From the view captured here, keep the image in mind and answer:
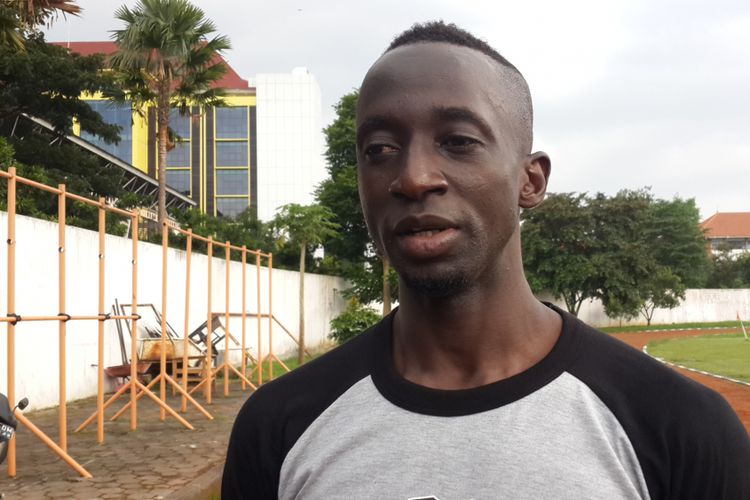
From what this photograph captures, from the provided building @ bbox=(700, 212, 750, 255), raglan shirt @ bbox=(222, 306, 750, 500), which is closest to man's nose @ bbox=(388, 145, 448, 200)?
raglan shirt @ bbox=(222, 306, 750, 500)

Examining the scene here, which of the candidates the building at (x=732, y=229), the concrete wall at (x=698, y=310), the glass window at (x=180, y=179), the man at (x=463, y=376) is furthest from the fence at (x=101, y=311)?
the building at (x=732, y=229)

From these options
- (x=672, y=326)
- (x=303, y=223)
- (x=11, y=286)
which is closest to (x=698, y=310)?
(x=672, y=326)

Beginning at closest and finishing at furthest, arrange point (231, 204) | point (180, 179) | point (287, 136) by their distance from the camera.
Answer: point (287, 136), point (180, 179), point (231, 204)

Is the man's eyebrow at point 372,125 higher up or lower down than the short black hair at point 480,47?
lower down

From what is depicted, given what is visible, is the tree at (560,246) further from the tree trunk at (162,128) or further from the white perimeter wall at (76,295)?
the white perimeter wall at (76,295)

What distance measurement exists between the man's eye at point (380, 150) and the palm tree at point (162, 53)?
20.0 meters

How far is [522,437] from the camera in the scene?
1427mm

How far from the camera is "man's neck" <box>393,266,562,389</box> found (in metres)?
1.60

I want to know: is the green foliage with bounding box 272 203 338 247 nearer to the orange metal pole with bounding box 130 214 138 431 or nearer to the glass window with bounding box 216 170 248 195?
the orange metal pole with bounding box 130 214 138 431

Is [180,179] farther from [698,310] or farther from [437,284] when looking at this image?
[437,284]

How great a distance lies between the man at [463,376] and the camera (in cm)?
140

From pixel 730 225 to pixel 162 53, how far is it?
83159mm

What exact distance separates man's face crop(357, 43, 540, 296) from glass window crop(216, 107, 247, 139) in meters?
70.2

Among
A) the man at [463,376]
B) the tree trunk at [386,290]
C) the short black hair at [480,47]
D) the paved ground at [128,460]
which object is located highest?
the short black hair at [480,47]
